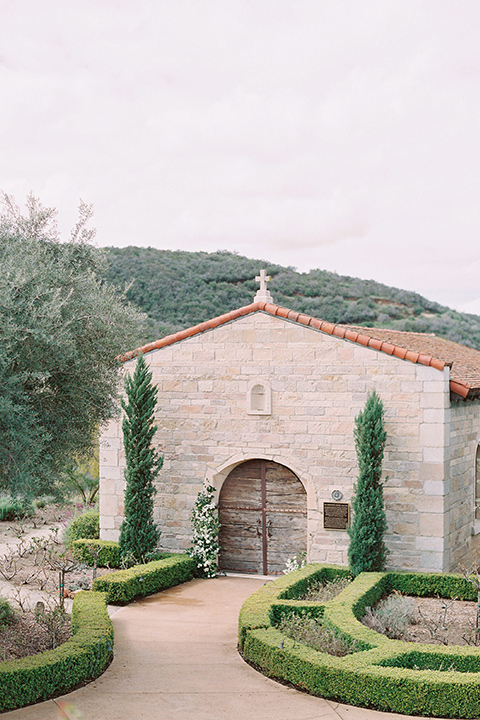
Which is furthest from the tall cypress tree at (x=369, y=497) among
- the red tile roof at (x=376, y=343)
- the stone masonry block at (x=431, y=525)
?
the red tile roof at (x=376, y=343)

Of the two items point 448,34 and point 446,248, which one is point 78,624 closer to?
point 448,34

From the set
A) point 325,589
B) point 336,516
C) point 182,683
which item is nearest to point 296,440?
point 336,516

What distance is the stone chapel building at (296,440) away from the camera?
12.9m

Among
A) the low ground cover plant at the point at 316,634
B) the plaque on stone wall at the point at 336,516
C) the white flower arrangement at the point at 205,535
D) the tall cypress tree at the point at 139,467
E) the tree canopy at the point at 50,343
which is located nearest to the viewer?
the tree canopy at the point at 50,343

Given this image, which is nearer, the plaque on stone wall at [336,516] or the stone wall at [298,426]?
the stone wall at [298,426]

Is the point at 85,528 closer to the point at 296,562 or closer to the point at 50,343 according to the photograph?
the point at 296,562

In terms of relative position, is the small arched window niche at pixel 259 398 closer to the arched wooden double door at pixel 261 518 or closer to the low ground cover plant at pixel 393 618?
the arched wooden double door at pixel 261 518

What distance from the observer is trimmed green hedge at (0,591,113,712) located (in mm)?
7797

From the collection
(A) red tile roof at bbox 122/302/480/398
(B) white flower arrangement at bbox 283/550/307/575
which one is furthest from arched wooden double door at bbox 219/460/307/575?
(A) red tile roof at bbox 122/302/480/398

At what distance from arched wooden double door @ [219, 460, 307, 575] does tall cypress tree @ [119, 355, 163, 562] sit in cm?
155

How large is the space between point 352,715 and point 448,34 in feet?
48.7

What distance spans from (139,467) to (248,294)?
111 ft

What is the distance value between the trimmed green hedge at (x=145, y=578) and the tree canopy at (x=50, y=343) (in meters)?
3.55

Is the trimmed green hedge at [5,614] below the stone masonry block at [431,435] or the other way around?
below
